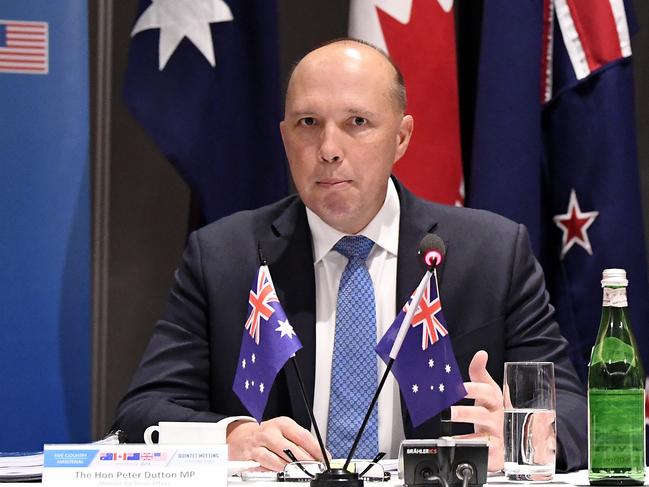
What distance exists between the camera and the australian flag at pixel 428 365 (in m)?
2.01

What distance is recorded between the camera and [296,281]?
111 inches

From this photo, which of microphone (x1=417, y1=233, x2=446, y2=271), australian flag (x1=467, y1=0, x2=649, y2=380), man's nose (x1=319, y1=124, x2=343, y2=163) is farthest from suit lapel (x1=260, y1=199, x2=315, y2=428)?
australian flag (x1=467, y1=0, x2=649, y2=380)

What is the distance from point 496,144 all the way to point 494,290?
1135mm

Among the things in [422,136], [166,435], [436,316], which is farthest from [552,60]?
[166,435]

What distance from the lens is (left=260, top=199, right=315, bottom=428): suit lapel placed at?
269cm

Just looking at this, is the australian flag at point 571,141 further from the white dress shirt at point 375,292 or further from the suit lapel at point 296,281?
the suit lapel at point 296,281

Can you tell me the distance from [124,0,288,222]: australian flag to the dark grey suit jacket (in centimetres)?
91

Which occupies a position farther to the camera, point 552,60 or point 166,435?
point 552,60

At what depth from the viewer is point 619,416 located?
1.87 meters

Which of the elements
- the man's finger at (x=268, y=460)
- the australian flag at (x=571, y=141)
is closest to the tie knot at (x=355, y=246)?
the man's finger at (x=268, y=460)

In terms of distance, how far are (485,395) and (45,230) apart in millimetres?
1933

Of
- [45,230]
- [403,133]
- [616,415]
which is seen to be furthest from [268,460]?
[45,230]

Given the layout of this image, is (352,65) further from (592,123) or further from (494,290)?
(592,123)

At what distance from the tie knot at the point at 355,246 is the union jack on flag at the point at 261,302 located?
74 cm
